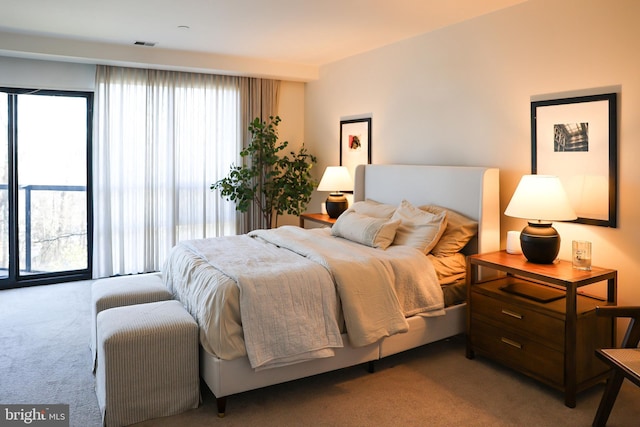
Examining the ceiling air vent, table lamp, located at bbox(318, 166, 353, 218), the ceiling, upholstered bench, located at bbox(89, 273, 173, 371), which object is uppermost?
the ceiling air vent

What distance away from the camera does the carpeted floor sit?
2594 millimetres

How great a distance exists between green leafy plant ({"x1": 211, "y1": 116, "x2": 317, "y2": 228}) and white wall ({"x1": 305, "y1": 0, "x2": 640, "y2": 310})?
3.37ft

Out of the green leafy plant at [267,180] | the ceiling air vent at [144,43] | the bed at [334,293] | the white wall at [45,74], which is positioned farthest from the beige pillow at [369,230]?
the white wall at [45,74]

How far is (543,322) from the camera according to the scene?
2848mm

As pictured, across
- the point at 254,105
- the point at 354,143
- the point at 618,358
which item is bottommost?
the point at 618,358

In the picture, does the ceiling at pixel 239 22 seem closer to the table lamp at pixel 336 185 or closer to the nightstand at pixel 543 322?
the table lamp at pixel 336 185

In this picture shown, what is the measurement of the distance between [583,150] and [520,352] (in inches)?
53.1

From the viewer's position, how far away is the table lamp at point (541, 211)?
2982 mm

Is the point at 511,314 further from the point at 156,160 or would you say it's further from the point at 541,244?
the point at 156,160

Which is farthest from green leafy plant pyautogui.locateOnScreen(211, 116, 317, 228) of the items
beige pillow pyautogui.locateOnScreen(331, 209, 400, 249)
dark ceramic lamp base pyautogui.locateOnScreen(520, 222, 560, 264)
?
dark ceramic lamp base pyautogui.locateOnScreen(520, 222, 560, 264)

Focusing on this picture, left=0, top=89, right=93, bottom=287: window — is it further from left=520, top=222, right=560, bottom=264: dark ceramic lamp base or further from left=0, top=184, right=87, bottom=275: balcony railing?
left=520, top=222, right=560, bottom=264: dark ceramic lamp base

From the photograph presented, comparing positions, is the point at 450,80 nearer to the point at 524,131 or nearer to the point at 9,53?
the point at 524,131

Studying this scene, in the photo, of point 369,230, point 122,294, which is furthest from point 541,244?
point 122,294

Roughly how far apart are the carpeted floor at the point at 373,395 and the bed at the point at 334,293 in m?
0.13
